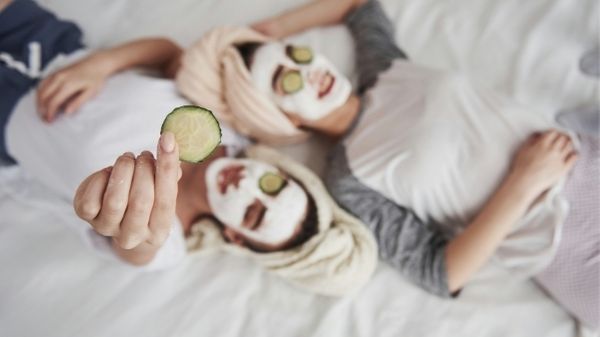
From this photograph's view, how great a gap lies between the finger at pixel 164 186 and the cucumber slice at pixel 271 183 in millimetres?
332

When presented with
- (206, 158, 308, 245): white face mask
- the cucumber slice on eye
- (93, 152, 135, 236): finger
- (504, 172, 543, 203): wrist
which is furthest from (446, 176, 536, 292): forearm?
(93, 152, 135, 236): finger

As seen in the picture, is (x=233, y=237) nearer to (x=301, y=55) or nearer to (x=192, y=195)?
(x=192, y=195)

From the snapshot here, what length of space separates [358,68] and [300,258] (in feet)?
1.45

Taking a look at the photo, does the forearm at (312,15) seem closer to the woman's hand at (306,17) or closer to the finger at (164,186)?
the woman's hand at (306,17)

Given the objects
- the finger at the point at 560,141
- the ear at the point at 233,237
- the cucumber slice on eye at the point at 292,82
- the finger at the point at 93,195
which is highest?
the finger at the point at 93,195

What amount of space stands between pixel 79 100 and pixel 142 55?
6.9 inches

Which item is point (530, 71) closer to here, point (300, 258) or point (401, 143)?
point (401, 143)

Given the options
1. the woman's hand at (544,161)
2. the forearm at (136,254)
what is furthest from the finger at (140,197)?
the woman's hand at (544,161)

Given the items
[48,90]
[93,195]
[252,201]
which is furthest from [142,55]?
[93,195]

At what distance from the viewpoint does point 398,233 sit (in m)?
0.89

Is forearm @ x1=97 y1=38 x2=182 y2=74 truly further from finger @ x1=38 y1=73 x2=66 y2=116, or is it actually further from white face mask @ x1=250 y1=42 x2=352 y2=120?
white face mask @ x1=250 y1=42 x2=352 y2=120

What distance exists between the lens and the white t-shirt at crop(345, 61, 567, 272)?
0.89 m

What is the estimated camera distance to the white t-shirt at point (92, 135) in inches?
31.9

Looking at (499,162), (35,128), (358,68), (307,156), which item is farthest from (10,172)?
(499,162)
